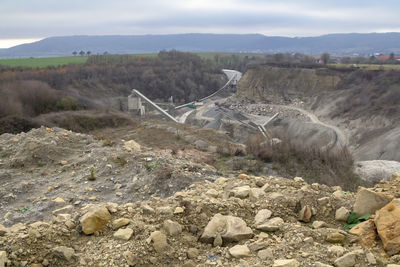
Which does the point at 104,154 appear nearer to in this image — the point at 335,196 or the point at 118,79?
the point at 335,196

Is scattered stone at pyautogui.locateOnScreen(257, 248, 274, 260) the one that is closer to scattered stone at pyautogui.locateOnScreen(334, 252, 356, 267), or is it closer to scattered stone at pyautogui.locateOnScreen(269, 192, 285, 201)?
scattered stone at pyautogui.locateOnScreen(334, 252, 356, 267)

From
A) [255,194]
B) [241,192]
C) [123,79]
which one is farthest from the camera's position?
[123,79]

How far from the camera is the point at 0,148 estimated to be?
11.5 meters

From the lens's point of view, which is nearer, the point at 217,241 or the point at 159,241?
the point at 159,241

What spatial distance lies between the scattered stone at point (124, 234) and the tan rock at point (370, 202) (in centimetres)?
338

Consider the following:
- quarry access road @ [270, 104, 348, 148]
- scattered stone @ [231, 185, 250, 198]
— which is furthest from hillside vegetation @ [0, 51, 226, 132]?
scattered stone @ [231, 185, 250, 198]

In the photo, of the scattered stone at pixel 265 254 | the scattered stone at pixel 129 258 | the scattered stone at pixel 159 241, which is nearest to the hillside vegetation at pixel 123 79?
the scattered stone at pixel 159 241

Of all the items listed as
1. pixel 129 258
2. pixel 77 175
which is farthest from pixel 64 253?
pixel 77 175

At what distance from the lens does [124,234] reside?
4562 mm

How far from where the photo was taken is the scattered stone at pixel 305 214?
5.21m

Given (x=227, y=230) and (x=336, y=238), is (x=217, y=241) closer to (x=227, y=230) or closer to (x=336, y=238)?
(x=227, y=230)

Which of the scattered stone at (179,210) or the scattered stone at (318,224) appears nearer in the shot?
the scattered stone at (318,224)

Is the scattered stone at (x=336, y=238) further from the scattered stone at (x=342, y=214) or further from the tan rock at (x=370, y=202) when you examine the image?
the tan rock at (x=370, y=202)

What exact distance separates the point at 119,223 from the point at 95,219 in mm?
346
